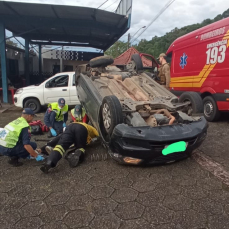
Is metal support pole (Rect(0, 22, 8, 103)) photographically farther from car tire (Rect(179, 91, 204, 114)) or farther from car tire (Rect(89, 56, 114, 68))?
car tire (Rect(179, 91, 204, 114))

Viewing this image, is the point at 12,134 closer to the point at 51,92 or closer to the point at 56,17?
the point at 51,92

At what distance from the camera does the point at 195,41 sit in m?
5.86

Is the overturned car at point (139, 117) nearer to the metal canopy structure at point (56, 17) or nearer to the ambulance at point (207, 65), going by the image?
the ambulance at point (207, 65)

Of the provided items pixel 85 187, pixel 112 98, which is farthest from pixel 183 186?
pixel 112 98

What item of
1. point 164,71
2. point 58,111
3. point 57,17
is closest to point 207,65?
point 164,71

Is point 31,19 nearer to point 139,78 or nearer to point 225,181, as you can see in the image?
point 139,78

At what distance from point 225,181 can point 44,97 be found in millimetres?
6641

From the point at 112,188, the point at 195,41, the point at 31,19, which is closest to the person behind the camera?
the point at 112,188

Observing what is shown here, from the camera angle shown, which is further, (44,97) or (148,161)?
(44,97)

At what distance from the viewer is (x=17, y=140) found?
313cm

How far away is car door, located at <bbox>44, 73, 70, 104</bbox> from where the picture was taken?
7.74 meters

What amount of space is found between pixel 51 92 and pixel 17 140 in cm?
486

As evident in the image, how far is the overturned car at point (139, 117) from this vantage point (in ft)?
9.03

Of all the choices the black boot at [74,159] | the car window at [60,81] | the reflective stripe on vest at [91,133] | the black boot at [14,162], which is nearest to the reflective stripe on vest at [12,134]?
the black boot at [14,162]
